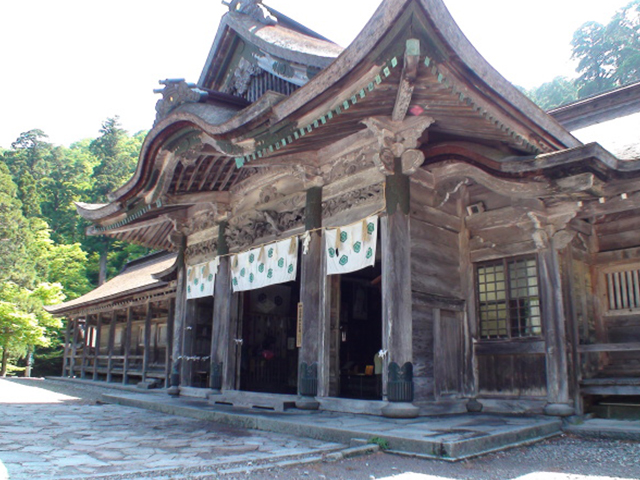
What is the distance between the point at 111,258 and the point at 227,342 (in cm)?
3320

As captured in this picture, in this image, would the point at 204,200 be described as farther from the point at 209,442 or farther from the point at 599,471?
the point at 599,471

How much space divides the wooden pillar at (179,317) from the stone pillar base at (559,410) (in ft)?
25.5

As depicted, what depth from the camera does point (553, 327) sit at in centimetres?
779

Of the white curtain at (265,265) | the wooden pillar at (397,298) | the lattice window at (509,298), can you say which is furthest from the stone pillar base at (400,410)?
the white curtain at (265,265)

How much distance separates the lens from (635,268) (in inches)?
332

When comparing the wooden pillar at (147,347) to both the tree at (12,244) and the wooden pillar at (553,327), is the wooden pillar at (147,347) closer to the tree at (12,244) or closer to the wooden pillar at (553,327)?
the wooden pillar at (553,327)

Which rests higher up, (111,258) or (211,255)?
(111,258)

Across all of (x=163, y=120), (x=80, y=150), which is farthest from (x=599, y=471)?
(x=80, y=150)

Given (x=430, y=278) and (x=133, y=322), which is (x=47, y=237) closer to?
(x=133, y=322)

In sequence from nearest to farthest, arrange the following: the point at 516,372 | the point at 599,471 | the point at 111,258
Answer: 1. the point at 599,471
2. the point at 516,372
3. the point at 111,258

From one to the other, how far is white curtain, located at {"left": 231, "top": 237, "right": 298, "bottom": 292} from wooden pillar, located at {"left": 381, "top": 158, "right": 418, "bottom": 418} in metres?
2.35

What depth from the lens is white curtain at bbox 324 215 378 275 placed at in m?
7.79

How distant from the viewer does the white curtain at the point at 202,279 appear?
37.8ft

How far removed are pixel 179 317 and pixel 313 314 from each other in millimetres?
5317
